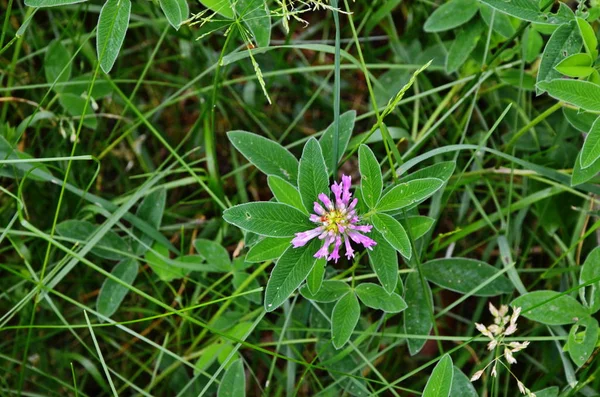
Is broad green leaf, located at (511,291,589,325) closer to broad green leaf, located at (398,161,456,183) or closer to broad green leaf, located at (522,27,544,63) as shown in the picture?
broad green leaf, located at (398,161,456,183)

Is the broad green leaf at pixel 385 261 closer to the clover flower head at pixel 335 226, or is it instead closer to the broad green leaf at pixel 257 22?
the clover flower head at pixel 335 226

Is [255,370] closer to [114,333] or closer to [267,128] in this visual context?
[114,333]

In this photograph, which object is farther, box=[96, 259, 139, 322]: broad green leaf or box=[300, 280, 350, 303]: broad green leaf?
box=[96, 259, 139, 322]: broad green leaf

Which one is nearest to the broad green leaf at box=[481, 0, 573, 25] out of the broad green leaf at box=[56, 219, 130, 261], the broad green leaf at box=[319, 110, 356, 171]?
the broad green leaf at box=[319, 110, 356, 171]

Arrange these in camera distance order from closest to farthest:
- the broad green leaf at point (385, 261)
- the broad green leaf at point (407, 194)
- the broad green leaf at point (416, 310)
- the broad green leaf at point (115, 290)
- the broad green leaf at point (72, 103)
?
1. the broad green leaf at point (407, 194)
2. the broad green leaf at point (385, 261)
3. the broad green leaf at point (416, 310)
4. the broad green leaf at point (115, 290)
5. the broad green leaf at point (72, 103)

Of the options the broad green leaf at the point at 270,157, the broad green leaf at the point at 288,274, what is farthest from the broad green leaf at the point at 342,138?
the broad green leaf at the point at 288,274

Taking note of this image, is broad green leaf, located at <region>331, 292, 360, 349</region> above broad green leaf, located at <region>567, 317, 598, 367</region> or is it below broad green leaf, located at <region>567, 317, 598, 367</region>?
above

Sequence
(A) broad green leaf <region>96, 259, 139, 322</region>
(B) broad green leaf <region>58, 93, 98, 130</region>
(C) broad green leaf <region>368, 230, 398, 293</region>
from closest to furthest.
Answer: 1. (C) broad green leaf <region>368, 230, 398, 293</region>
2. (A) broad green leaf <region>96, 259, 139, 322</region>
3. (B) broad green leaf <region>58, 93, 98, 130</region>
